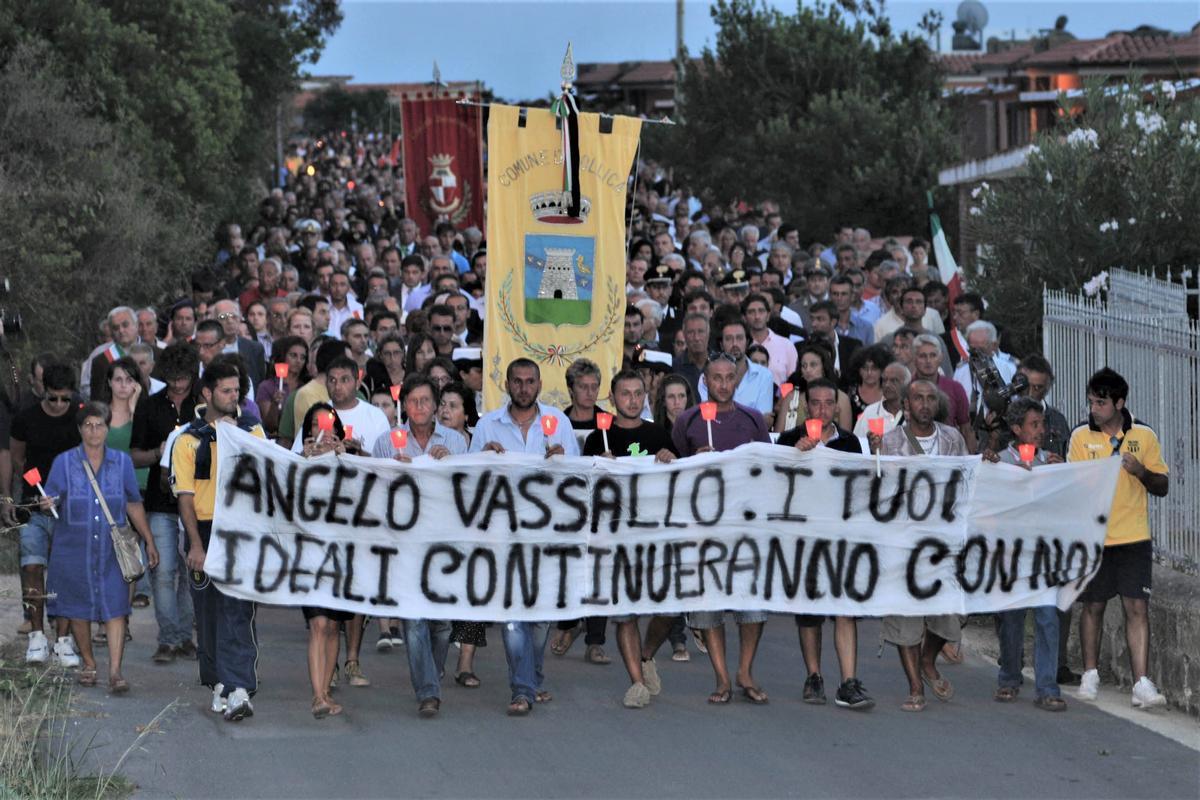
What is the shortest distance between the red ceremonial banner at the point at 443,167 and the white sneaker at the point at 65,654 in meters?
12.2

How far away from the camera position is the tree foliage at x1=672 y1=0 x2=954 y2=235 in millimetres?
38062

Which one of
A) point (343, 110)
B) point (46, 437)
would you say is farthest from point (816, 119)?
point (343, 110)

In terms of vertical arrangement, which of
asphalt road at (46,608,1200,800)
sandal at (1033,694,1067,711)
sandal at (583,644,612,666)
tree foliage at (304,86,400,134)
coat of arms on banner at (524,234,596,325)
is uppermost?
tree foliage at (304,86,400,134)

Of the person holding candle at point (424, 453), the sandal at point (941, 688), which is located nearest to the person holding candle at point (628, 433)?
the person holding candle at point (424, 453)

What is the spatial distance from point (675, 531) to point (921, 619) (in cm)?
139

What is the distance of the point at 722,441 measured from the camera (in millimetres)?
10977

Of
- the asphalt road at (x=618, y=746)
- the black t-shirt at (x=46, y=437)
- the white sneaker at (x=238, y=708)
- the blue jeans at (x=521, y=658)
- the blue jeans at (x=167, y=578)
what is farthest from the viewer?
the black t-shirt at (x=46, y=437)

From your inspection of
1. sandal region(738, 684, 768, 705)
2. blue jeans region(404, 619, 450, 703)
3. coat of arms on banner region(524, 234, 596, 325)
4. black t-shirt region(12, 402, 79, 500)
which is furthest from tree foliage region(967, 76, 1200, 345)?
black t-shirt region(12, 402, 79, 500)

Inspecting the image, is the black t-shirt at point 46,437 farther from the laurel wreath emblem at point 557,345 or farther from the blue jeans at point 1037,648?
the blue jeans at point 1037,648

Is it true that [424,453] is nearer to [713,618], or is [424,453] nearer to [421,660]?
[421,660]

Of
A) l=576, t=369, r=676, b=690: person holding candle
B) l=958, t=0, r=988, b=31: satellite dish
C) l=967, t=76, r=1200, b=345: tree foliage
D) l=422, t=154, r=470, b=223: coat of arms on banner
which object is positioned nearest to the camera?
l=576, t=369, r=676, b=690: person holding candle

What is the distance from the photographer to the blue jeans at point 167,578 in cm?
1143

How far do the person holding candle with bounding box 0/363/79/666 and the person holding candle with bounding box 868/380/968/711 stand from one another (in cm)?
469

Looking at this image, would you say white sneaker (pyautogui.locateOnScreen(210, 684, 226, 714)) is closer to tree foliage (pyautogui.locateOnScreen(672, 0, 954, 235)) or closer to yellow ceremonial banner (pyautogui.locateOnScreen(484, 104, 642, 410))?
yellow ceremonial banner (pyautogui.locateOnScreen(484, 104, 642, 410))
